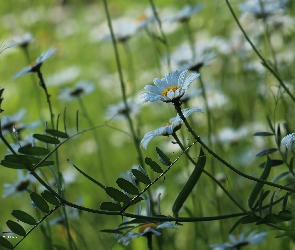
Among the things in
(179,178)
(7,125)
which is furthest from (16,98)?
(7,125)

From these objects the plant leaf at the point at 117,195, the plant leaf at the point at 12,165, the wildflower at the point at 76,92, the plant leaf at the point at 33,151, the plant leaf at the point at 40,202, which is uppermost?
the wildflower at the point at 76,92

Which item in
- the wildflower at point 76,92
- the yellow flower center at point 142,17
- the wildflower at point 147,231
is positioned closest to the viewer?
the wildflower at point 147,231

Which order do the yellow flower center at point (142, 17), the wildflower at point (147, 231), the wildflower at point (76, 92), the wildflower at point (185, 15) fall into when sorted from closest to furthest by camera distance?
the wildflower at point (147, 231)
the wildflower at point (185, 15)
the wildflower at point (76, 92)
the yellow flower center at point (142, 17)

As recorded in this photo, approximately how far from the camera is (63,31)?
352 cm

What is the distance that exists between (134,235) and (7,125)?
1.86ft

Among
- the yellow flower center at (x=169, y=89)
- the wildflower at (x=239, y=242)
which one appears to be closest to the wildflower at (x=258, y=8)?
the wildflower at (x=239, y=242)

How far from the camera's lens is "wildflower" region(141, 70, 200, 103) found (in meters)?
0.67

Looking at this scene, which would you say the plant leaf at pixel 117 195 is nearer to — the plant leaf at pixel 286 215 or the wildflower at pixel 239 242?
the plant leaf at pixel 286 215

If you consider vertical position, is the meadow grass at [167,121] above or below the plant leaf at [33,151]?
above

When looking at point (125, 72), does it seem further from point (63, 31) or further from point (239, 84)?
point (239, 84)

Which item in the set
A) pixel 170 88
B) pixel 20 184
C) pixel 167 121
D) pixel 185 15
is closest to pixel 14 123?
pixel 20 184

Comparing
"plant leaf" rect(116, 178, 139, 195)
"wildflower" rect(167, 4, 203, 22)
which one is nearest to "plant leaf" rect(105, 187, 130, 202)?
"plant leaf" rect(116, 178, 139, 195)

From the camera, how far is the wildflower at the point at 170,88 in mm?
675

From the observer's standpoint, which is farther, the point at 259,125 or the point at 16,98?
the point at 16,98
